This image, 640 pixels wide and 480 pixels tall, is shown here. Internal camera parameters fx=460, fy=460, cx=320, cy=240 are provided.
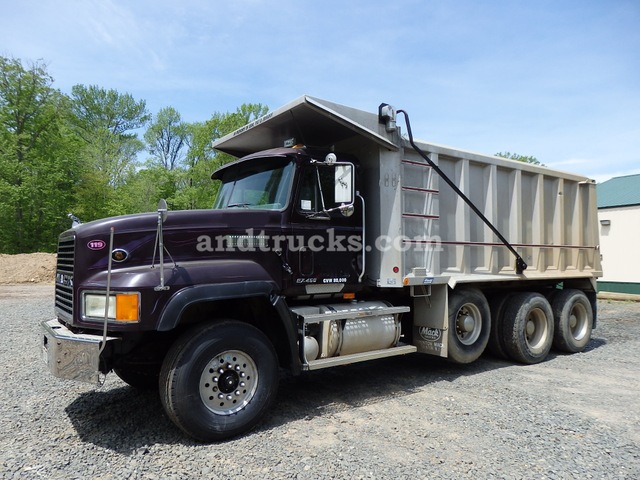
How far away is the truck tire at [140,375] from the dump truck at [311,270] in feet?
0.08

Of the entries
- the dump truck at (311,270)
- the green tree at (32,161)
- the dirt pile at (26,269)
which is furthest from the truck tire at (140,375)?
the green tree at (32,161)

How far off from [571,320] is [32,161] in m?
30.9

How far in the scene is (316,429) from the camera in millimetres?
4402

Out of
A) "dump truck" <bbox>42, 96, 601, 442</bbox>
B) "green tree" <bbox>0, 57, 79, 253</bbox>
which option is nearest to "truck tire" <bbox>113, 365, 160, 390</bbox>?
"dump truck" <bbox>42, 96, 601, 442</bbox>

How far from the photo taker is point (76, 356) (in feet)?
12.4

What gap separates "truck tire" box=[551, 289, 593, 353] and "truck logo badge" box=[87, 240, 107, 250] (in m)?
7.37

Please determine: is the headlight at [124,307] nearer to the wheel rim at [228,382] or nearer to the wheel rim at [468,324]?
the wheel rim at [228,382]

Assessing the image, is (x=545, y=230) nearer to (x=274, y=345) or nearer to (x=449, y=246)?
(x=449, y=246)

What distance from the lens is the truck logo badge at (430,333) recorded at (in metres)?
6.19

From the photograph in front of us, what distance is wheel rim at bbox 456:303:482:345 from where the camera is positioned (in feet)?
21.7

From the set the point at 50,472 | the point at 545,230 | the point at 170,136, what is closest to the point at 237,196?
the point at 50,472

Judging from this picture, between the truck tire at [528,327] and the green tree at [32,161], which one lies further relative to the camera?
the green tree at [32,161]

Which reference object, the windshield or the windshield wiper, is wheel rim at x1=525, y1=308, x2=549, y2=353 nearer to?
Result: the windshield

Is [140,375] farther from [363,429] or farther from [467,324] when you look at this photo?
[467,324]
